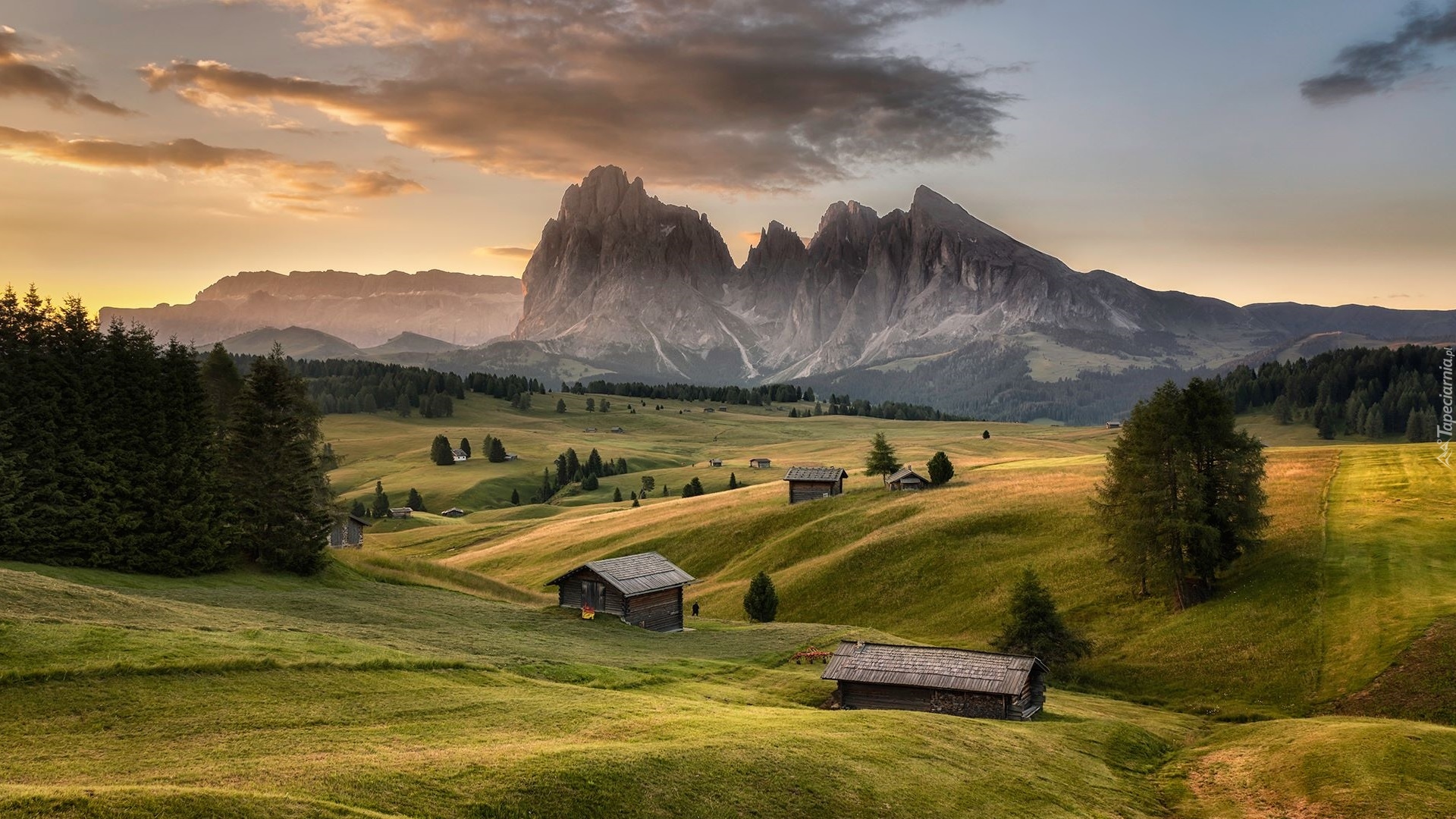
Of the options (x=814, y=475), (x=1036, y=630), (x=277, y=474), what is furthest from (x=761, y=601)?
(x=277, y=474)

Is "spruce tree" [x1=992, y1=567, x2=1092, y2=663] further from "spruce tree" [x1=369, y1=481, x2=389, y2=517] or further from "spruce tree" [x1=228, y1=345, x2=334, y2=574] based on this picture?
"spruce tree" [x1=369, y1=481, x2=389, y2=517]

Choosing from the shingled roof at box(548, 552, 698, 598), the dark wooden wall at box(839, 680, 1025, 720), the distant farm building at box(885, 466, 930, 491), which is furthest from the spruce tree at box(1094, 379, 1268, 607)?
the distant farm building at box(885, 466, 930, 491)

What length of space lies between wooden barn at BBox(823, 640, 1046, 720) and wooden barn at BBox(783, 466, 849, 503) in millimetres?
56608

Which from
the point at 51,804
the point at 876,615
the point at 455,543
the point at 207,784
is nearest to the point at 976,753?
the point at 207,784

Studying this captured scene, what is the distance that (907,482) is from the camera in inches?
4035

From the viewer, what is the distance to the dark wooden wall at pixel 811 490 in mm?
104500

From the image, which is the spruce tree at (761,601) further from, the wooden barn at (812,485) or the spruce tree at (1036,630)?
the wooden barn at (812,485)

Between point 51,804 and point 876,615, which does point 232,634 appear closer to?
point 51,804

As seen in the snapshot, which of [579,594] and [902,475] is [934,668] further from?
[902,475]

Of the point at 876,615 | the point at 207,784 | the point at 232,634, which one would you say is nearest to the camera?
the point at 207,784

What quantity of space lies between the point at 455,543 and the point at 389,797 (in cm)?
10925

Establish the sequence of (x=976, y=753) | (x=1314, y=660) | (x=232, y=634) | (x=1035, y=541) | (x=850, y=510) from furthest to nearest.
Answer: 1. (x=850, y=510)
2. (x=1035, y=541)
3. (x=1314, y=660)
4. (x=232, y=634)
5. (x=976, y=753)

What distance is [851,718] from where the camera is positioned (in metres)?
37.3

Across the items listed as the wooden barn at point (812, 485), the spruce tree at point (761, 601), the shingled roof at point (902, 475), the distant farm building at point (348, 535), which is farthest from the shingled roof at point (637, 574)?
the distant farm building at point (348, 535)
